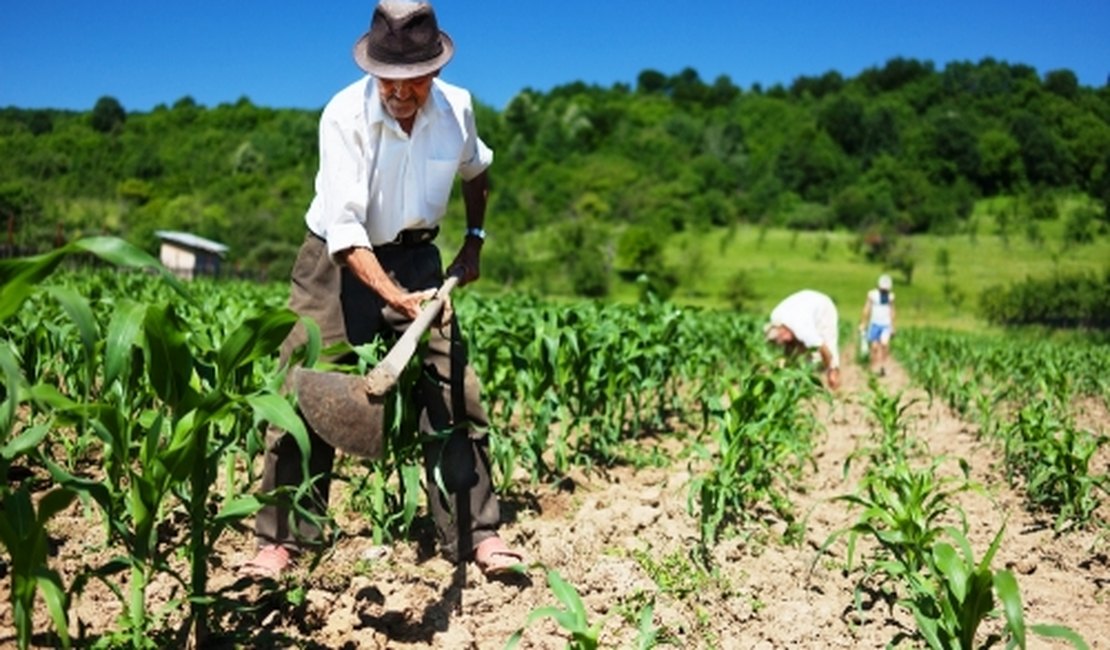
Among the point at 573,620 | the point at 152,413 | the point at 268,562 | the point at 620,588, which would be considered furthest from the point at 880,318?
the point at 152,413

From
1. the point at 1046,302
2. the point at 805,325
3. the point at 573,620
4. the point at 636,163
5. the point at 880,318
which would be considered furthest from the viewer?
the point at 636,163

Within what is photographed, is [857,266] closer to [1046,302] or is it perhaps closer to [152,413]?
[1046,302]

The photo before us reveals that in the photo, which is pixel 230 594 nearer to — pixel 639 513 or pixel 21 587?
pixel 21 587

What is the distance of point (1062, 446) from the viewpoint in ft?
14.2

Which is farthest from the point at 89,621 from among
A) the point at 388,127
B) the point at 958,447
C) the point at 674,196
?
the point at 674,196

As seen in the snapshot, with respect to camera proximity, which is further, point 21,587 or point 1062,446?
point 1062,446

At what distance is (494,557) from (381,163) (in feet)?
4.40

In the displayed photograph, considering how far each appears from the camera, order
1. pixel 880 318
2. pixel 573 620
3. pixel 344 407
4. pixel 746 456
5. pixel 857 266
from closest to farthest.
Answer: pixel 573 620 → pixel 344 407 → pixel 746 456 → pixel 880 318 → pixel 857 266

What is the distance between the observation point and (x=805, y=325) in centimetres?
820

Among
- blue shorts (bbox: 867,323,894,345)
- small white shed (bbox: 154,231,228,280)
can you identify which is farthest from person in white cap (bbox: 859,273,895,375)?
small white shed (bbox: 154,231,228,280)

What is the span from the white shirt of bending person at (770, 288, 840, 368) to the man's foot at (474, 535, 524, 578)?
5.30m

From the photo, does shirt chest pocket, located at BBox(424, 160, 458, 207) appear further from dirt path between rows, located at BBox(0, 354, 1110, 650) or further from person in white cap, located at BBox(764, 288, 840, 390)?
person in white cap, located at BBox(764, 288, 840, 390)

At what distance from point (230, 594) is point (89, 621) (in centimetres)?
39

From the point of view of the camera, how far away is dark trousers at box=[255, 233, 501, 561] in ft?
10.4
